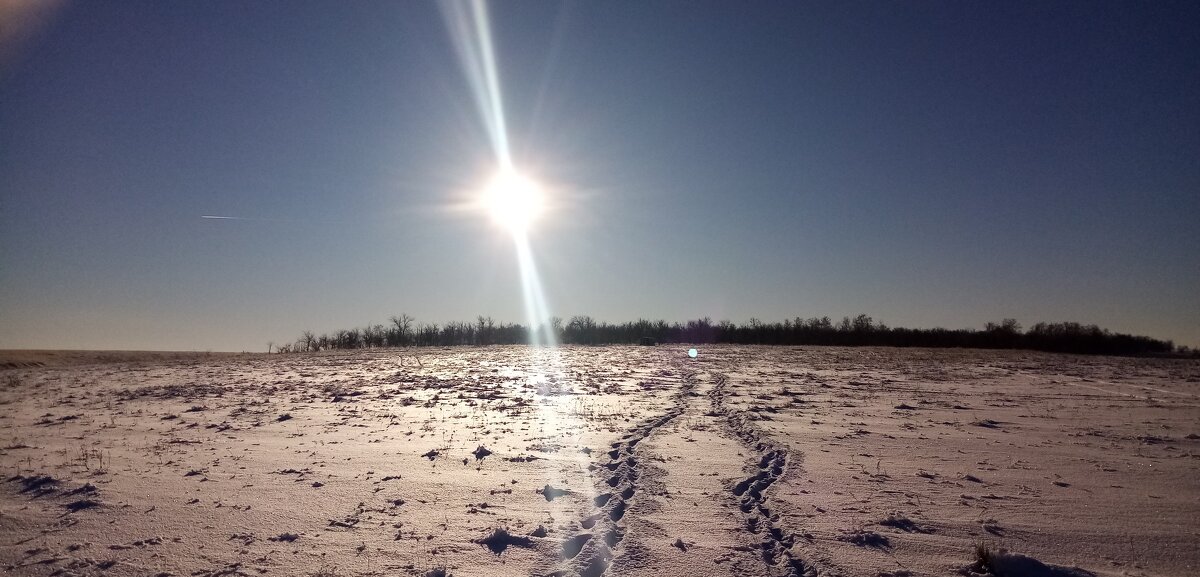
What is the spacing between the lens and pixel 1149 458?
19.4 ft

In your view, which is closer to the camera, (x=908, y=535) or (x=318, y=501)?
(x=908, y=535)

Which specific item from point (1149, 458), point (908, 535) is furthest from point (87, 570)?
point (1149, 458)

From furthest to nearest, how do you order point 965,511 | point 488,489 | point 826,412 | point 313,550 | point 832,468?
point 826,412
point 832,468
point 488,489
point 965,511
point 313,550

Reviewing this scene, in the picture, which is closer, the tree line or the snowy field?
the snowy field

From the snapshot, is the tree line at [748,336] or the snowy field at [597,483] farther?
the tree line at [748,336]

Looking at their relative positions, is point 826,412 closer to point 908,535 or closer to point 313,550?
point 908,535

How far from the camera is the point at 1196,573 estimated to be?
11.3 feet

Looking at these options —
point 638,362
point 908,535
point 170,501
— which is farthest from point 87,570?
point 638,362

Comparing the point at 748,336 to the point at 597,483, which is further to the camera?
the point at 748,336

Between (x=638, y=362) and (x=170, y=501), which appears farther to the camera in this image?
(x=638, y=362)

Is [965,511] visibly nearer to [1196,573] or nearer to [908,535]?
[908,535]

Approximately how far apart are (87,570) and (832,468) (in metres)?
5.81

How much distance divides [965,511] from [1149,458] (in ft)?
10.6

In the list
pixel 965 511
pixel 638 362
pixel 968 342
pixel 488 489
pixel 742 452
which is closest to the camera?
pixel 965 511
